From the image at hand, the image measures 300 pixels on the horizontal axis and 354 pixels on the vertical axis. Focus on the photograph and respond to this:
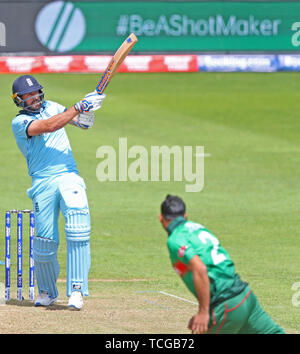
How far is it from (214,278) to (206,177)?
40.6 feet

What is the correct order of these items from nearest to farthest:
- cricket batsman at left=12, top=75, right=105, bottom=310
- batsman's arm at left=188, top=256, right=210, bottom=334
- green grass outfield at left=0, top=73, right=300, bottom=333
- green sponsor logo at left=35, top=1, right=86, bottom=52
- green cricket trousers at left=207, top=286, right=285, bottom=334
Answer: batsman's arm at left=188, top=256, right=210, bottom=334 < green cricket trousers at left=207, top=286, right=285, bottom=334 < cricket batsman at left=12, top=75, right=105, bottom=310 < green grass outfield at left=0, top=73, right=300, bottom=333 < green sponsor logo at left=35, top=1, right=86, bottom=52

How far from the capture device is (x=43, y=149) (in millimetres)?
9367

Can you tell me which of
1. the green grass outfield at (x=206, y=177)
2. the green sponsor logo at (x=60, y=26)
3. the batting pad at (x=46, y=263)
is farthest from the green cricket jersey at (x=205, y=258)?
the green sponsor logo at (x=60, y=26)

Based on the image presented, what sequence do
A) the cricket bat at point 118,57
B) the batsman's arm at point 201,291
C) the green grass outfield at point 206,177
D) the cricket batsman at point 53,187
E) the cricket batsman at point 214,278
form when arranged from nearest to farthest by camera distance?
1. the batsman's arm at point 201,291
2. the cricket batsman at point 214,278
3. the cricket batsman at point 53,187
4. the cricket bat at point 118,57
5. the green grass outfield at point 206,177

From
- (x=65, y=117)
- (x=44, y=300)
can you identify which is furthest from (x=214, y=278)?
(x=44, y=300)

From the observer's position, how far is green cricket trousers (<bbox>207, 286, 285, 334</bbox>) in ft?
21.5

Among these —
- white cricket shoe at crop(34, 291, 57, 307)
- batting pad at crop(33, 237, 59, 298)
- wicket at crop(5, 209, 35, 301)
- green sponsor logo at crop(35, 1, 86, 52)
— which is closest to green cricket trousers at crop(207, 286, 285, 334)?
batting pad at crop(33, 237, 59, 298)

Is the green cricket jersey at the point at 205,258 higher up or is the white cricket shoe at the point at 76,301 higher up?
the green cricket jersey at the point at 205,258

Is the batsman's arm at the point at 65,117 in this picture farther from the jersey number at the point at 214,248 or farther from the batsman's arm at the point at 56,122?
the jersey number at the point at 214,248

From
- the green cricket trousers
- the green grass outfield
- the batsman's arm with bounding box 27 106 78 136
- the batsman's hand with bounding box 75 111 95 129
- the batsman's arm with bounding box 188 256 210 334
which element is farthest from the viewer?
the green grass outfield

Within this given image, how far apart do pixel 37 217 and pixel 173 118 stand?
50.5 feet

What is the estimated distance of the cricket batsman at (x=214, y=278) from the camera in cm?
644

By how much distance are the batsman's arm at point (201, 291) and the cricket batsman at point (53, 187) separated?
2941 mm

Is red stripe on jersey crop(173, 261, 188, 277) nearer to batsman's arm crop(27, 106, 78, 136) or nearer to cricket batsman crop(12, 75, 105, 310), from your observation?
cricket batsman crop(12, 75, 105, 310)
